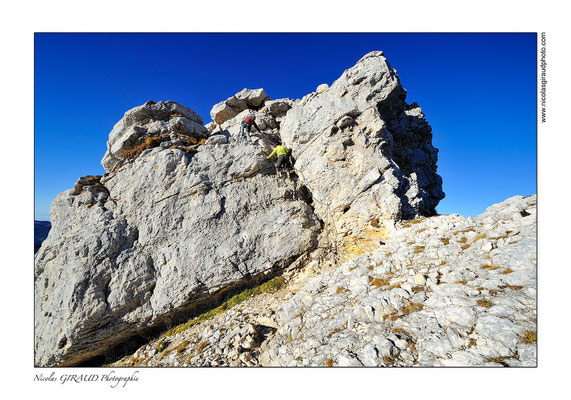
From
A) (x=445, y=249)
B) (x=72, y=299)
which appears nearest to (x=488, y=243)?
(x=445, y=249)

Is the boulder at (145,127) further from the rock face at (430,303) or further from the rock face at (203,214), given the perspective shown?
the rock face at (430,303)

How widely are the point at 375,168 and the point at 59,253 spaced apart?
20.9m

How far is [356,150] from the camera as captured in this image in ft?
48.5

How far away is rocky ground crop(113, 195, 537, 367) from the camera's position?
5.50m

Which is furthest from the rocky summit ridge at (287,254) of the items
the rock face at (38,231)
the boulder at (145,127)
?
the rock face at (38,231)

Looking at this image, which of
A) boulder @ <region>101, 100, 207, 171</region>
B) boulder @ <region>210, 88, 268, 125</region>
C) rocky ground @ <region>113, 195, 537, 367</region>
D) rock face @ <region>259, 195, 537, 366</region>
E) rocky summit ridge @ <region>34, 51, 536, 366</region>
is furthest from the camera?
boulder @ <region>210, 88, 268, 125</region>

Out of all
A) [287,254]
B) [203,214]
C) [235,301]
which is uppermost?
[203,214]

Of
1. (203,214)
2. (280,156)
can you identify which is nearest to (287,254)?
(203,214)

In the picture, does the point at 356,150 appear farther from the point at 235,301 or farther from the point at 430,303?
the point at 235,301

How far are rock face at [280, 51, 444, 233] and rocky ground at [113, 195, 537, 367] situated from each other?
197 cm

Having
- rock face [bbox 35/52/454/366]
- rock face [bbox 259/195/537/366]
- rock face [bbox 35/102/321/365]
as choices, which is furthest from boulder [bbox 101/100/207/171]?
rock face [bbox 259/195/537/366]

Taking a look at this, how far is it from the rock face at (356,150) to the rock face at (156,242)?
220cm

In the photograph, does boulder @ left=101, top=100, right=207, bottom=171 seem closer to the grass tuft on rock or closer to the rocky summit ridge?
the rocky summit ridge

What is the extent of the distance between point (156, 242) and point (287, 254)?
840 cm
